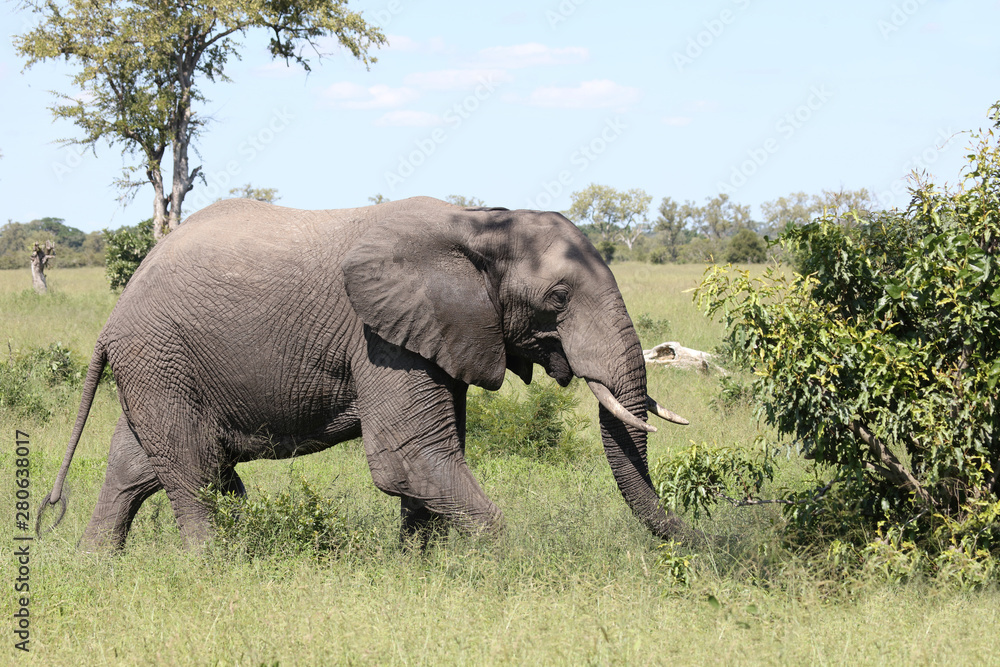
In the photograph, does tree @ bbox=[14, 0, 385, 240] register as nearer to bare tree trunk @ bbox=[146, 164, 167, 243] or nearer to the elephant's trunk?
bare tree trunk @ bbox=[146, 164, 167, 243]

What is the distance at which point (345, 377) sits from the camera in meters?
6.04

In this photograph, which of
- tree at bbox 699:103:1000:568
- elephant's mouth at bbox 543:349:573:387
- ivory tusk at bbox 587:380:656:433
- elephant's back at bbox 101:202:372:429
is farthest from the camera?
elephant's back at bbox 101:202:372:429

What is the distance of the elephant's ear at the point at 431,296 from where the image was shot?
5684mm

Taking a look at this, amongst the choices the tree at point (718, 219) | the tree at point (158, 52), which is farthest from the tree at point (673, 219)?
the tree at point (158, 52)

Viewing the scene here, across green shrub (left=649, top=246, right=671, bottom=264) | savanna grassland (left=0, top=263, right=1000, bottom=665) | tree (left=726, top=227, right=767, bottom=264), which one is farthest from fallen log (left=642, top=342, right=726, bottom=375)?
green shrub (left=649, top=246, right=671, bottom=264)

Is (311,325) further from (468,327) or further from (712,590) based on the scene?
(712,590)

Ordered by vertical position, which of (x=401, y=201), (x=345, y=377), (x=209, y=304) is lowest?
(x=345, y=377)

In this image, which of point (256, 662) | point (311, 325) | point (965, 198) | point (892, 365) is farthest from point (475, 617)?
point (965, 198)

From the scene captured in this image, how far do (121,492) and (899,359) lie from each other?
4999mm

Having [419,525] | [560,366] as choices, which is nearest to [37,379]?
[419,525]

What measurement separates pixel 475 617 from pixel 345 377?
6.03 ft

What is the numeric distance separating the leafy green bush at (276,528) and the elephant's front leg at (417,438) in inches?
22.3

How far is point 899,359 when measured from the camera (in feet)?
17.0

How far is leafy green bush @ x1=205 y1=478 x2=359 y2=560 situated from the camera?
601 cm
